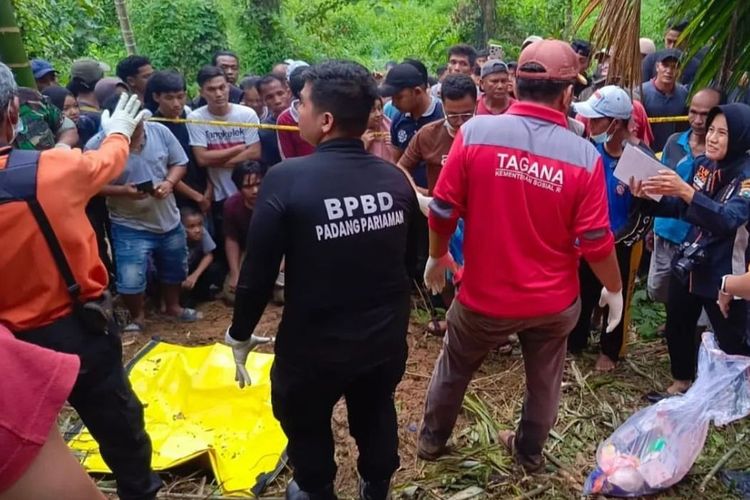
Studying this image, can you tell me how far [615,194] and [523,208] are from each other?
1325 mm

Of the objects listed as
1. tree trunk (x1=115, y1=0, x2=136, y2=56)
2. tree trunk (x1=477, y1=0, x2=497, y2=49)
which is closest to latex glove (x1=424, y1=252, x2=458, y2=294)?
tree trunk (x1=115, y1=0, x2=136, y2=56)

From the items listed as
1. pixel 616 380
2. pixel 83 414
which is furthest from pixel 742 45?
pixel 83 414

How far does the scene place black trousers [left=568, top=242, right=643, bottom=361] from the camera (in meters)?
3.79

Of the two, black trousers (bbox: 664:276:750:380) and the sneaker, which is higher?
black trousers (bbox: 664:276:750:380)

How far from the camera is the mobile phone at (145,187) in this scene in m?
4.32

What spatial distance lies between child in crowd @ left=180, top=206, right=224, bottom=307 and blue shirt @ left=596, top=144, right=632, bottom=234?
3060 mm

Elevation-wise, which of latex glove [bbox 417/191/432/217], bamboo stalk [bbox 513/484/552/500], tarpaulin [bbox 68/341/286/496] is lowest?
bamboo stalk [bbox 513/484/552/500]

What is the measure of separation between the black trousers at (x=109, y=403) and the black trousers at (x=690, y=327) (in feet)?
9.29

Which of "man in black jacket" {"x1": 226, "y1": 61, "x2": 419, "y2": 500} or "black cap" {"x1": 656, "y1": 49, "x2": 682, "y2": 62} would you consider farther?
"black cap" {"x1": 656, "y1": 49, "x2": 682, "y2": 62}

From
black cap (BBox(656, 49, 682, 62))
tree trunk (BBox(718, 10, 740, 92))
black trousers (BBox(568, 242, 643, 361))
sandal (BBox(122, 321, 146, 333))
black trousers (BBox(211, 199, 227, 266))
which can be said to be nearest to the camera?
tree trunk (BBox(718, 10, 740, 92))

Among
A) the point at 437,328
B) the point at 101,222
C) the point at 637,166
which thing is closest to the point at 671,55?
the point at 637,166

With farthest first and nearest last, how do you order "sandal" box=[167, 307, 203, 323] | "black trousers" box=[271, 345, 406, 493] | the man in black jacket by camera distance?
"sandal" box=[167, 307, 203, 323] < "black trousers" box=[271, 345, 406, 493] < the man in black jacket

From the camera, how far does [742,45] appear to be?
3531 mm

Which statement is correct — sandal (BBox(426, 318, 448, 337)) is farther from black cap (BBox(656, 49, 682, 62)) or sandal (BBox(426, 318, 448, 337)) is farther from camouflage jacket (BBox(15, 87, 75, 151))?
black cap (BBox(656, 49, 682, 62))
